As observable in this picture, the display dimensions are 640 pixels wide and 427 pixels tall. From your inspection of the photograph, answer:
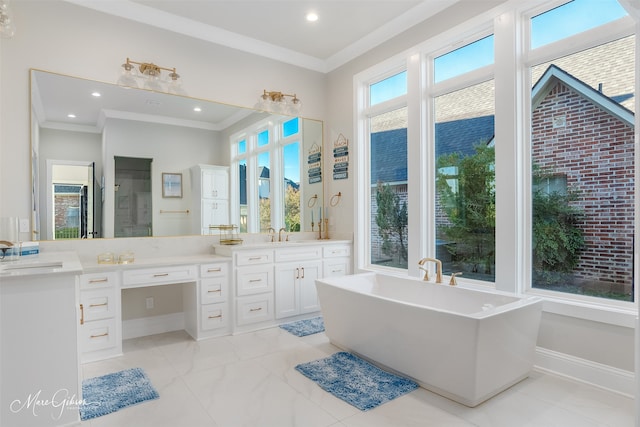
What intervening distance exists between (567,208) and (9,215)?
176 inches

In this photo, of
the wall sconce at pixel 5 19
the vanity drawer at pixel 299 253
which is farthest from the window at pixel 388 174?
the wall sconce at pixel 5 19

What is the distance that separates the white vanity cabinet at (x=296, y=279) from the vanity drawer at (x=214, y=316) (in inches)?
23.3

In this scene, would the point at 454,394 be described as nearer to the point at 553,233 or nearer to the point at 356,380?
the point at 356,380

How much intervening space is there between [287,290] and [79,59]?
303cm

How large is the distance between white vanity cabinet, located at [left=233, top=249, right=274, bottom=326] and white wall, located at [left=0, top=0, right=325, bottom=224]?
183cm

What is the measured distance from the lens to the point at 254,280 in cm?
383

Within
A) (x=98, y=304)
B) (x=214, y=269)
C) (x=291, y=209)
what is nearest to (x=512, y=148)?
(x=291, y=209)

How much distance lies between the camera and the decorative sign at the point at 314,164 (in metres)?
4.90

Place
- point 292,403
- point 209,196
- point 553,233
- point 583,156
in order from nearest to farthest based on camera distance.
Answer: point 292,403
point 583,156
point 553,233
point 209,196

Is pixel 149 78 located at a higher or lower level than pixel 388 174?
higher

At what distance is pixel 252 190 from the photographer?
4371 millimetres

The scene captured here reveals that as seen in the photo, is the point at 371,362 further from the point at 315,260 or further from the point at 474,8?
the point at 474,8

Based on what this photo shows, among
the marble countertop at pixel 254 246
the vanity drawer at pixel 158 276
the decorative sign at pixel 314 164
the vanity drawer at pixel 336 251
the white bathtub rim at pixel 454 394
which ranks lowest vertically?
the white bathtub rim at pixel 454 394

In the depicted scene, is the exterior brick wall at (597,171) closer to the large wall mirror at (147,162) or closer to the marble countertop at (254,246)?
the marble countertop at (254,246)
